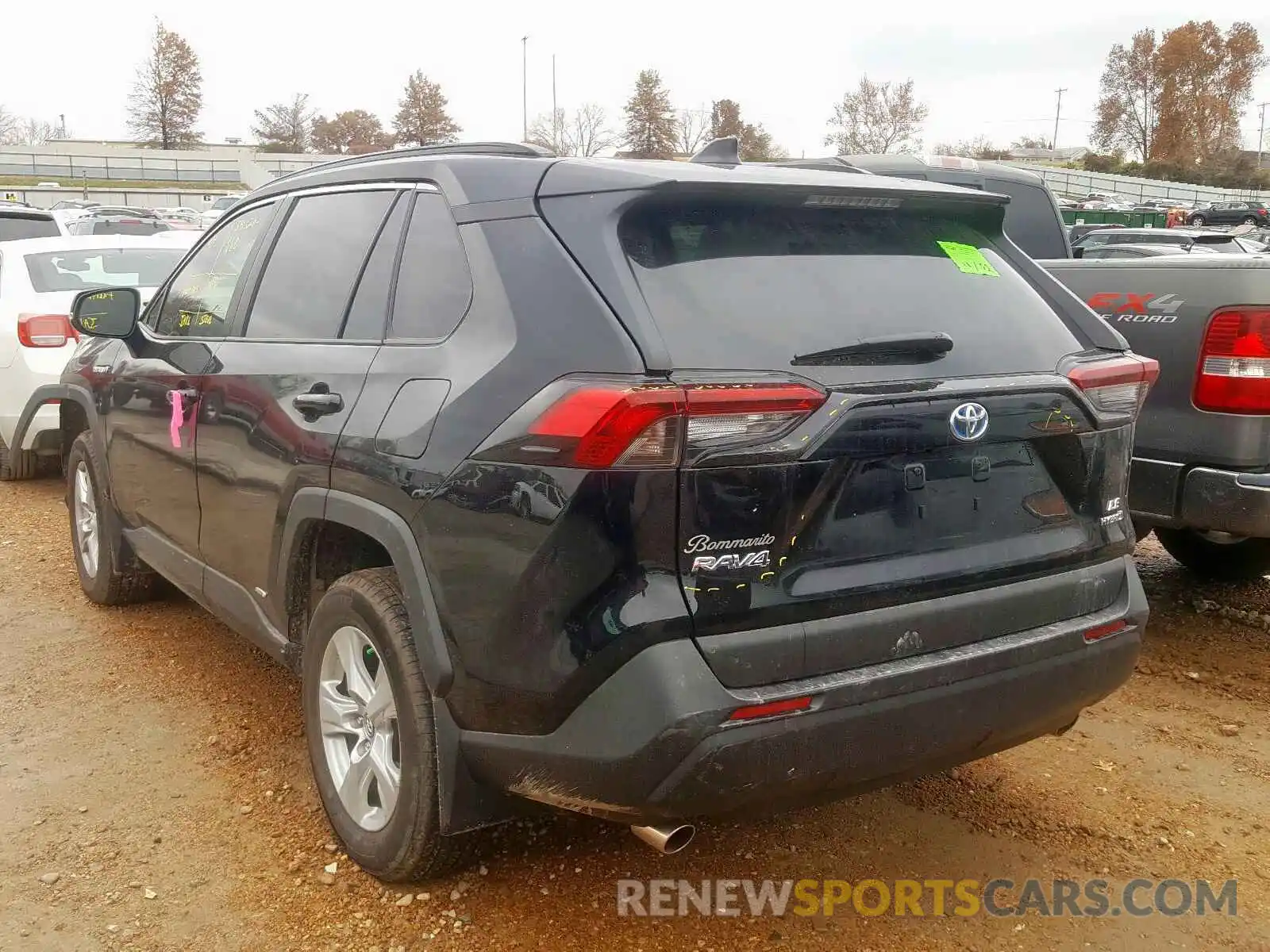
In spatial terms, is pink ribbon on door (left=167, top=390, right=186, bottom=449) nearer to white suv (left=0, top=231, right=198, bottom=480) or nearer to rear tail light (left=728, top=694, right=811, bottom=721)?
rear tail light (left=728, top=694, right=811, bottom=721)

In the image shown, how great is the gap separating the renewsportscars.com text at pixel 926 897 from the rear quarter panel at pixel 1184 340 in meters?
1.72

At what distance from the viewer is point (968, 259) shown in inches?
115

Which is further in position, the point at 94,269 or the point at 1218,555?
the point at 94,269

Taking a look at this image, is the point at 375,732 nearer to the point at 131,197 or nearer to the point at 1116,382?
the point at 1116,382

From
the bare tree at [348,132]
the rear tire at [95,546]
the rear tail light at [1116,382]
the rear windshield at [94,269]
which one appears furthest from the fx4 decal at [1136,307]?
the bare tree at [348,132]

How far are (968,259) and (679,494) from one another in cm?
118

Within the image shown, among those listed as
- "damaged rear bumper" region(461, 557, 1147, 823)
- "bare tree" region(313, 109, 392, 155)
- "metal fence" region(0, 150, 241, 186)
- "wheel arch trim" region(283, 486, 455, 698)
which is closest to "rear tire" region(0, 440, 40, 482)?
"wheel arch trim" region(283, 486, 455, 698)

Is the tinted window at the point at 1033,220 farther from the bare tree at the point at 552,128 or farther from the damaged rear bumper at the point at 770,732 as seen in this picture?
the bare tree at the point at 552,128

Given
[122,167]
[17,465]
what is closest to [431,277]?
[17,465]

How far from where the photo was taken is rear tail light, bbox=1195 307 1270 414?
4059 mm

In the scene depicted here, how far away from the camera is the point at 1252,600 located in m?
5.39

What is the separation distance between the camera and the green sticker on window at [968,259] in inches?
113

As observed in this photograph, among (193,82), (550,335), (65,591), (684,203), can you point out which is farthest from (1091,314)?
(193,82)

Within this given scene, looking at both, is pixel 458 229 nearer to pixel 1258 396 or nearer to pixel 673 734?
pixel 673 734
